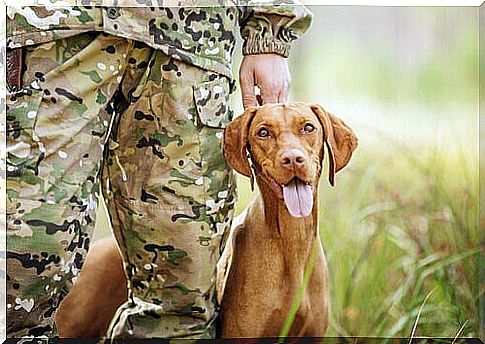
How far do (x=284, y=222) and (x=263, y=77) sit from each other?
1.06ft

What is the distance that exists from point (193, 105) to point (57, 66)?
0.28 m

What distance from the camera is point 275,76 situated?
1.93 meters

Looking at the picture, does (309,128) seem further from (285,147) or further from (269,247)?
(269,247)

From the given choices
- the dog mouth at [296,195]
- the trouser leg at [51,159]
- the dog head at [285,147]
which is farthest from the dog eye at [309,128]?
the trouser leg at [51,159]

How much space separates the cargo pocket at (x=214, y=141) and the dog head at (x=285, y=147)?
0.03 metres

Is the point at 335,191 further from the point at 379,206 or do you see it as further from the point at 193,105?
the point at 193,105

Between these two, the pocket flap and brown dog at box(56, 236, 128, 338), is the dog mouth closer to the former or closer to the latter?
the pocket flap

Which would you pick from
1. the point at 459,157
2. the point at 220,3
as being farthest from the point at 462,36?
the point at 220,3

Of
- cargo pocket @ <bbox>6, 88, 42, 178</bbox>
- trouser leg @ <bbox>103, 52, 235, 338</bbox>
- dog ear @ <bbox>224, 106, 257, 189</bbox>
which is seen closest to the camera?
cargo pocket @ <bbox>6, 88, 42, 178</bbox>

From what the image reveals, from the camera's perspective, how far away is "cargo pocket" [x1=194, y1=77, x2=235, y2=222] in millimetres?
1817

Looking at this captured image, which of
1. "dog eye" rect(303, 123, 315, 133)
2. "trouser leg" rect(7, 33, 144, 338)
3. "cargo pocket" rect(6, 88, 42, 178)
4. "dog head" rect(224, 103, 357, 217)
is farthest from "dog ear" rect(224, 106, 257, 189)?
"cargo pocket" rect(6, 88, 42, 178)

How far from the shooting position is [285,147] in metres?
1.92

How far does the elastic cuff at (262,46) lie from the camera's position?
191cm

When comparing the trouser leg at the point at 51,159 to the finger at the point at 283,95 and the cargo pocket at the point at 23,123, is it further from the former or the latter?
the finger at the point at 283,95
